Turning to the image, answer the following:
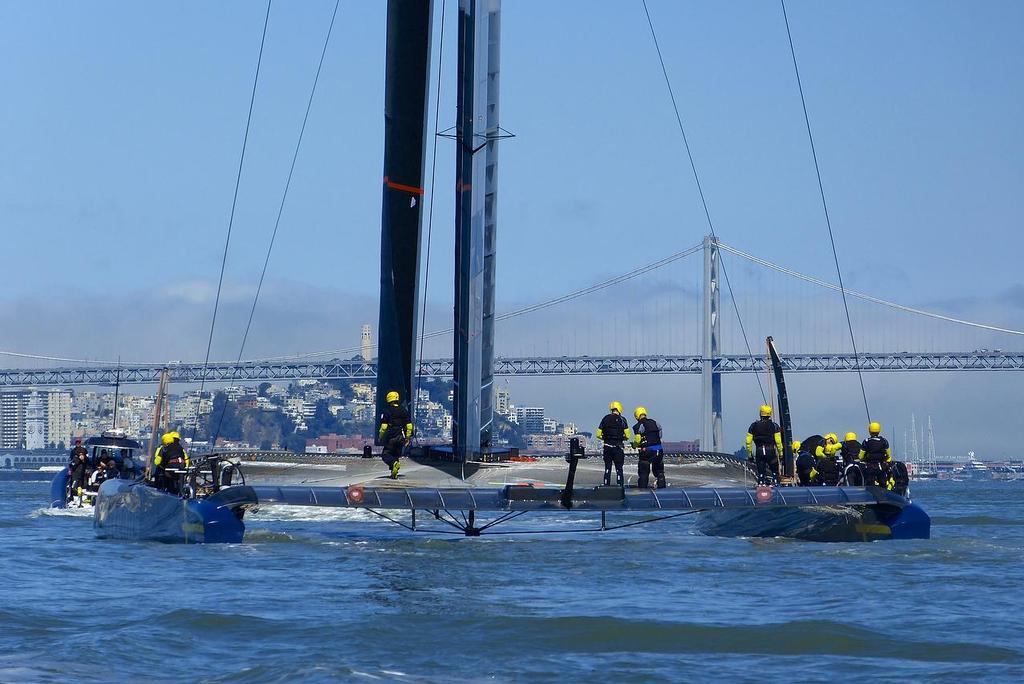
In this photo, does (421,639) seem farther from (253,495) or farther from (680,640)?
(253,495)

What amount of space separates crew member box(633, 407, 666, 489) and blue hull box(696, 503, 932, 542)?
1252 mm

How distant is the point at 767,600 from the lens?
26.4ft

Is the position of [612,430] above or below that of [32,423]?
below

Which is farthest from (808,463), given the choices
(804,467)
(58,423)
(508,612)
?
(58,423)

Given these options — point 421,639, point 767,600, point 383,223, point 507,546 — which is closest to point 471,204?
point 383,223

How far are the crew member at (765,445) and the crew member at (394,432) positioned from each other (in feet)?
9.12

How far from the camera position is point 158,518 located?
425 inches

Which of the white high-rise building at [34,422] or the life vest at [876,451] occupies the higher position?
the white high-rise building at [34,422]

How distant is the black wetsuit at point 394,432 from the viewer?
1124 cm

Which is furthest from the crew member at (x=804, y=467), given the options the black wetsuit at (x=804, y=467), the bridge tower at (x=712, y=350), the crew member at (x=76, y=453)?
the bridge tower at (x=712, y=350)

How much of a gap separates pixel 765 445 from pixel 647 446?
143 centimetres

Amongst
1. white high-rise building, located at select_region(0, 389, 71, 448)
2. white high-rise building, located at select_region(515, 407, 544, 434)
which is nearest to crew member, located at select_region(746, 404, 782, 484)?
white high-rise building, located at select_region(515, 407, 544, 434)

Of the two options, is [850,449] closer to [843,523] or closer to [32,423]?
[843,523]

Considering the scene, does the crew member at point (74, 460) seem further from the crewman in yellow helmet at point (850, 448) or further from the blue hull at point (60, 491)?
the crewman in yellow helmet at point (850, 448)
